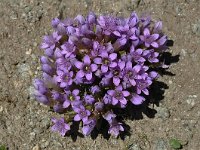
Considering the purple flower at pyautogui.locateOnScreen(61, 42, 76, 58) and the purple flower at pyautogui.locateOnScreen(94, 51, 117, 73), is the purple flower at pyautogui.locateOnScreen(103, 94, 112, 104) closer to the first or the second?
the purple flower at pyautogui.locateOnScreen(94, 51, 117, 73)

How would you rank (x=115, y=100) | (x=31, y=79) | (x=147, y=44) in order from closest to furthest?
(x=115, y=100), (x=147, y=44), (x=31, y=79)

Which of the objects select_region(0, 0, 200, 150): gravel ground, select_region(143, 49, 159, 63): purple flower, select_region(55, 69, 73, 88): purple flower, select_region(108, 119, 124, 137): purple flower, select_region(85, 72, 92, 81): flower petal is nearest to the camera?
select_region(85, 72, 92, 81): flower petal

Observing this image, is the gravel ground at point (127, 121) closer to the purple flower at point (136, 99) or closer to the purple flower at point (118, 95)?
the purple flower at point (136, 99)

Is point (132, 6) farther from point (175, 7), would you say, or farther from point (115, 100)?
point (115, 100)

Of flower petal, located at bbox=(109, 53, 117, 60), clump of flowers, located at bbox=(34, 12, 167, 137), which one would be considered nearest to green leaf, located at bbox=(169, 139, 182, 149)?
clump of flowers, located at bbox=(34, 12, 167, 137)

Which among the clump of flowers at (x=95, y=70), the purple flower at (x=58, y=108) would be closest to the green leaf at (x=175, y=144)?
the clump of flowers at (x=95, y=70)

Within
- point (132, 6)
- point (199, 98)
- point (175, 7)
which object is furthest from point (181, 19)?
point (199, 98)
